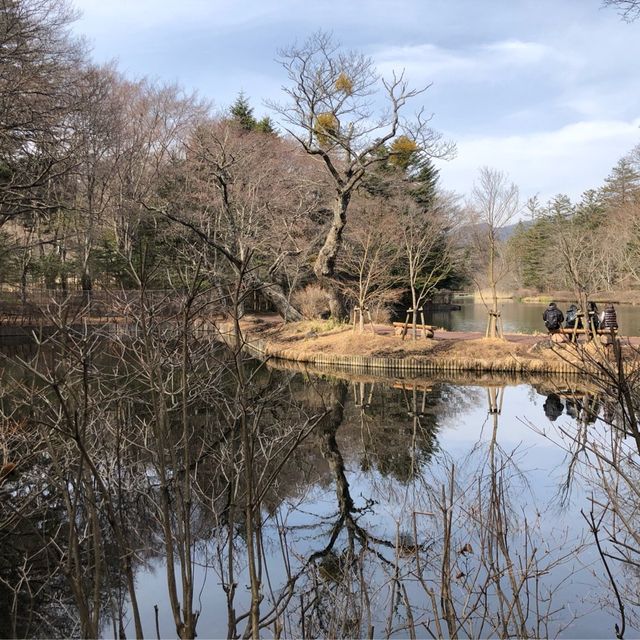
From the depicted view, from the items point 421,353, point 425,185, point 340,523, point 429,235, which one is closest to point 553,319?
point 421,353

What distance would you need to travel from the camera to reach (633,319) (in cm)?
2995

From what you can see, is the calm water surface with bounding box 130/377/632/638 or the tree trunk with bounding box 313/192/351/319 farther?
the tree trunk with bounding box 313/192/351/319

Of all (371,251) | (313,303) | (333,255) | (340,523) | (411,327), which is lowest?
(340,523)

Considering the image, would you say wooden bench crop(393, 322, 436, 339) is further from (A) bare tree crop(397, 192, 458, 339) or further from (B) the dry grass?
(A) bare tree crop(397, 192, 458, 339)

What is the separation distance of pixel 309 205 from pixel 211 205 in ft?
13.1

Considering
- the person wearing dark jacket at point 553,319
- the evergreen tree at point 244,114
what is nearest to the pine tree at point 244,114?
the evergreen tree at point 244,114

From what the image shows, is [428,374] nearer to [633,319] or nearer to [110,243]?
[633,319]

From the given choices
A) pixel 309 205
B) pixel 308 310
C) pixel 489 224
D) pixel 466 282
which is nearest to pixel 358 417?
pixel 489 224

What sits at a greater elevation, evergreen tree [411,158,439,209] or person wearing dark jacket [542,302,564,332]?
evergreen tree [411,158,439,209]

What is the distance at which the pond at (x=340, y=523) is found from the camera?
273 cm

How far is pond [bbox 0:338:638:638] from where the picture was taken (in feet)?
8.95

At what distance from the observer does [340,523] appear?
307 inches

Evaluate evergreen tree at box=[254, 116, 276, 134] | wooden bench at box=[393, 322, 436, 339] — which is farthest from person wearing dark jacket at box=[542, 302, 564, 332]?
evergreen tree at box=[254, 116, 276, 134]

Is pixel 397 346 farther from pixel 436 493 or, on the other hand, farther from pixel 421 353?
pixel 436 493
